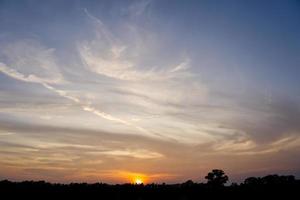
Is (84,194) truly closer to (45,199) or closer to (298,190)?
(45,199)

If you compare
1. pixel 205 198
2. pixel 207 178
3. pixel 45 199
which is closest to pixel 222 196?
pixel 205 198

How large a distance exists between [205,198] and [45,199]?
25289mm

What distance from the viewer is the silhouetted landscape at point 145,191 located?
57037 mm

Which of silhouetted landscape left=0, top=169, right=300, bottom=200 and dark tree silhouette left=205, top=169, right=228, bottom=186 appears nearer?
silhouetted landscape left=0, top=169, right=300, bottom=200

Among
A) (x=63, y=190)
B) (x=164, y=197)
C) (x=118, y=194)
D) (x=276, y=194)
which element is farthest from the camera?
(x=63, y=190)

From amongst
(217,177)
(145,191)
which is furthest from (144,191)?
(217,177)

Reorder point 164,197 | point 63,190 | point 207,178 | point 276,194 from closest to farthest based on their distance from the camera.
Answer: point 276,194
point 164,197
point 63,190
point 207,178

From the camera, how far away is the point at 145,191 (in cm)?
6712

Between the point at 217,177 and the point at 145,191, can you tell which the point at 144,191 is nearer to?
the point at 145,191

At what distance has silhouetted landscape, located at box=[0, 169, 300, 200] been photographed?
57.0 m

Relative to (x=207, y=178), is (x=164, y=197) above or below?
below

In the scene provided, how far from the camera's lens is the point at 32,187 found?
244 feet

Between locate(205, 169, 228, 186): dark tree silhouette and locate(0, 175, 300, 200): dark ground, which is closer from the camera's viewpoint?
locate(0, 175, 300, 200): dark ground

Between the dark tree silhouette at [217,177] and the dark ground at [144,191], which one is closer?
the dark ground at [144,191]
